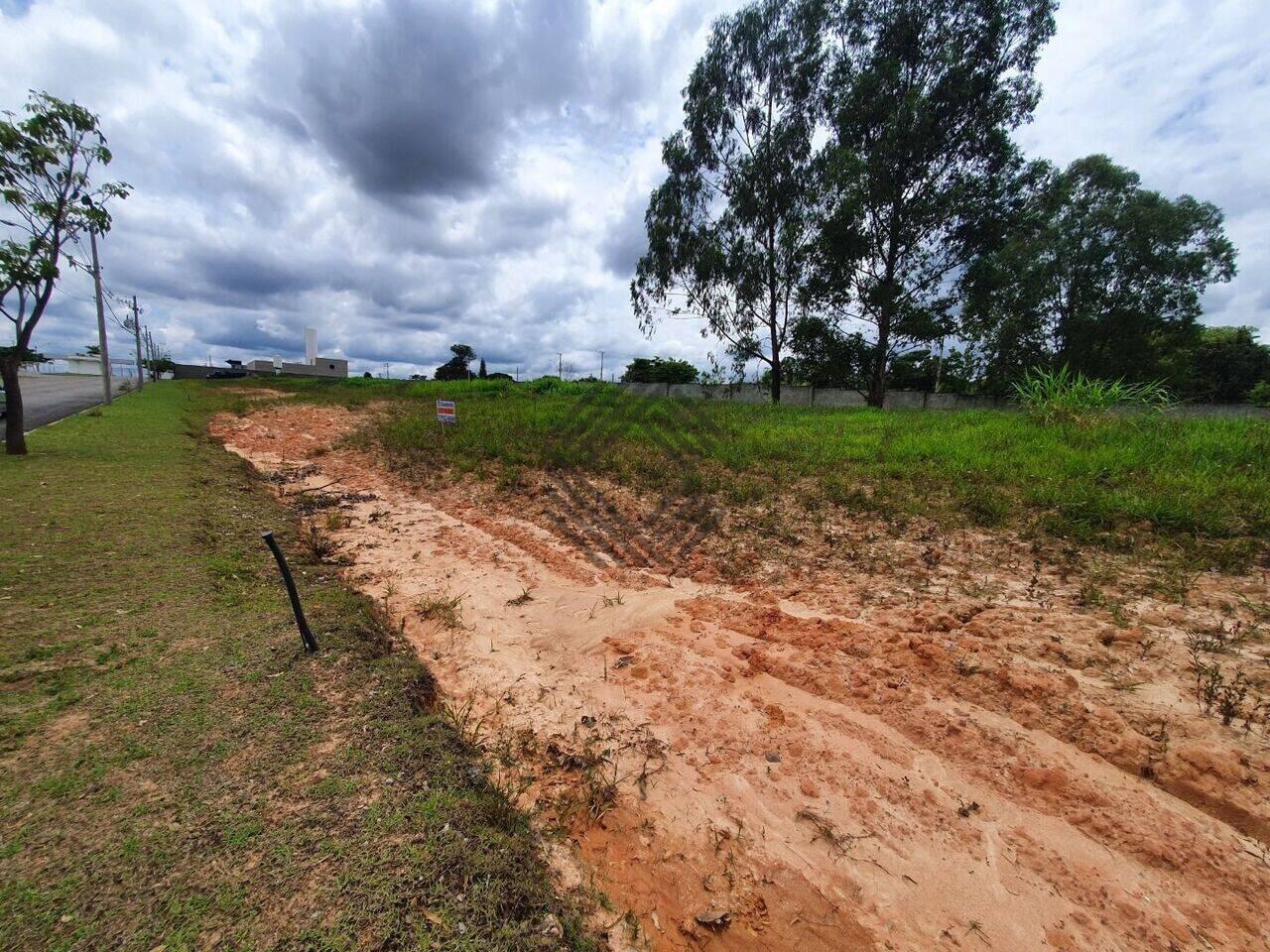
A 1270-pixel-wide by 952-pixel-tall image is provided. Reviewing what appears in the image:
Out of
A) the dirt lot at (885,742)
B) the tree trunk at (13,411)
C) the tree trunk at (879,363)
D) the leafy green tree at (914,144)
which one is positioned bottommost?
the dirt lot at (885,742)

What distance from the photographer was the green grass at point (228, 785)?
1363 mm

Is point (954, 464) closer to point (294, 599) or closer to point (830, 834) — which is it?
point (830, 834)

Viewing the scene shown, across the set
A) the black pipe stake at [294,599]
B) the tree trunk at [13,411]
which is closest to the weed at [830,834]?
the black pipe stake at [294,599]

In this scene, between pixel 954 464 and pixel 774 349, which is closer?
pixel 954 464

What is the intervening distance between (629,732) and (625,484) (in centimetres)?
422

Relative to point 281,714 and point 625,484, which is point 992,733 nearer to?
point 281,714

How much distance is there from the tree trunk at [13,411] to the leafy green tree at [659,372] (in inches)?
979

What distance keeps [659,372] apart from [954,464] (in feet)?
86.1

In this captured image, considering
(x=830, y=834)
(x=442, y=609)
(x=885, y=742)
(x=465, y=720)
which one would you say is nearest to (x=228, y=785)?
(x=465, y=720)

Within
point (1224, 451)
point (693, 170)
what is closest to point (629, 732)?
point (1224, 451)

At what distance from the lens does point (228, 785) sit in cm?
176

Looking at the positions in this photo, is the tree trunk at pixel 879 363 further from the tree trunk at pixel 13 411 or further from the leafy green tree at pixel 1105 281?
the tree trunk at pixel 13 411

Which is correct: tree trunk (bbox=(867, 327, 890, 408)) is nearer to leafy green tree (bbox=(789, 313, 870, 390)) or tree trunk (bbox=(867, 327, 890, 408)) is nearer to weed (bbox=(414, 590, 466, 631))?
leafy green tree (bbox=(789, 313, 870, 390))

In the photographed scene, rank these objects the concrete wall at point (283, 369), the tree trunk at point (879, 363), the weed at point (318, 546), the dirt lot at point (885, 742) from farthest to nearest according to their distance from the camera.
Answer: the concrete wall at point (283, 369), the tree trunk at point (879, 363), the weed at point (318, 546), the dirt lot at point (885, 742)
